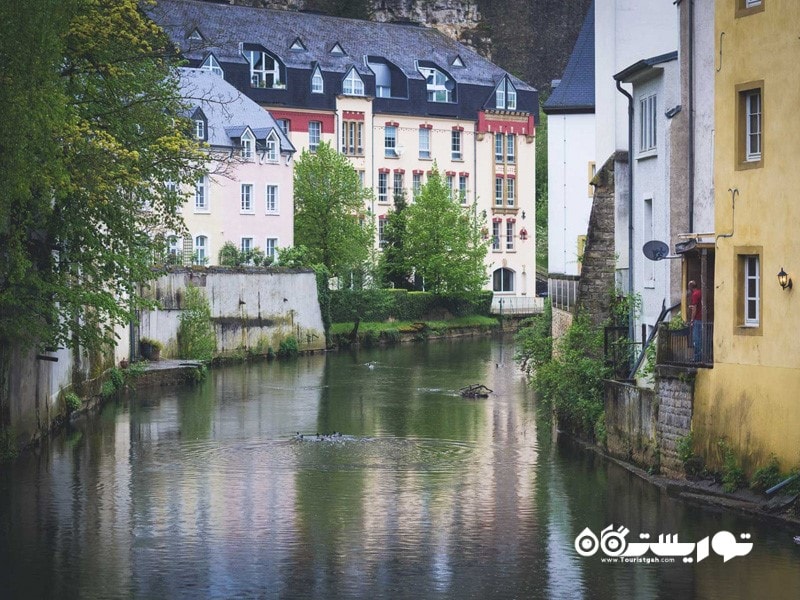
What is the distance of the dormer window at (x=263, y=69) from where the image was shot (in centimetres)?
9431

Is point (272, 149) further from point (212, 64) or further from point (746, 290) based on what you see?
point (746, 290)

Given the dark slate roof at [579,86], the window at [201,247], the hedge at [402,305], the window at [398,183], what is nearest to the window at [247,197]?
the window at [201,247]

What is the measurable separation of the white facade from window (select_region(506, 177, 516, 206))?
5006 centimetres

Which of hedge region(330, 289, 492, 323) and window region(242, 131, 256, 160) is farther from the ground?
window region(242, 131, 256, 160)

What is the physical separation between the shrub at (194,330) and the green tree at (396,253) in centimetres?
2889

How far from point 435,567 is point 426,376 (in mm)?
34489

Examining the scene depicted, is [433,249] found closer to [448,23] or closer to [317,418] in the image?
[317,418]

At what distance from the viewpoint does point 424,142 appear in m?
103

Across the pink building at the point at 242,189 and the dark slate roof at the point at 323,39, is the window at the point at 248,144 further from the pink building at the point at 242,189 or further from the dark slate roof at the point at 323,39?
the dark slate roof at the point at 323,39

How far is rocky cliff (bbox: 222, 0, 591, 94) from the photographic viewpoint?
479 feet

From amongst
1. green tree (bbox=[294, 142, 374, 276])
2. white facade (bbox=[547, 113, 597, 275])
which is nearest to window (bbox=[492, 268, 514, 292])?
green tree (bbox=[294, 142, 374, 276])

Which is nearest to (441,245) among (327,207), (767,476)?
(327,207)

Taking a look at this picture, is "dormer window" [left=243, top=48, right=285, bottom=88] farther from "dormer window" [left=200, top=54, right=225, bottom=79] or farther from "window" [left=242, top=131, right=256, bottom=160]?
"window" [left=242, top=131, right=256, bottom=160]

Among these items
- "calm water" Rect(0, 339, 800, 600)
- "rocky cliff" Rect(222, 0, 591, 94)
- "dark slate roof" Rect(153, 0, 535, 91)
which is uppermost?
"rocky cliff" Rect(222, 0, 591, 94)
